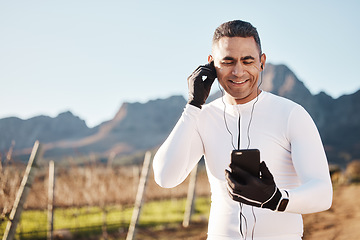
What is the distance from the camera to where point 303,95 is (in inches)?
4193

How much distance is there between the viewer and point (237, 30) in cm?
181

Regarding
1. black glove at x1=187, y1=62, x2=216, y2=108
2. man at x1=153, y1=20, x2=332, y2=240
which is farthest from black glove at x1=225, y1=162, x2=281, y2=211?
black glove at x1=187, y1=62, x2=216, y2=108

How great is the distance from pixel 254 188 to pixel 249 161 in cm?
11

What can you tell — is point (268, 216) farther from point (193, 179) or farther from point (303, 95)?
point (303, 95)

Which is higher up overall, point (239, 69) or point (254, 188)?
point (239, 69)

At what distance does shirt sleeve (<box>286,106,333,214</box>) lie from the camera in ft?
4.98

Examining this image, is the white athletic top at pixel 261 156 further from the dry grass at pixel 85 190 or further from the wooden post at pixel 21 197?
the dry grass at pixel 85 190

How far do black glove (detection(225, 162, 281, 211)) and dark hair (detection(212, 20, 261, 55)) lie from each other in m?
0.72

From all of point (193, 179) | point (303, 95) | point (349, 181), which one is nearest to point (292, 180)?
point (193, 179)

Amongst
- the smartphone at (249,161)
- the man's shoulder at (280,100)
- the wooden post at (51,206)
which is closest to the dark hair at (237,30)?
the man's shoulder at (280,100)

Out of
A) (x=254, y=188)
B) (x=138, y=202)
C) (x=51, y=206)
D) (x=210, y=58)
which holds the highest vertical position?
(x=210, y=58)

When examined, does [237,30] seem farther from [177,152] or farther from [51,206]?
[51,206]

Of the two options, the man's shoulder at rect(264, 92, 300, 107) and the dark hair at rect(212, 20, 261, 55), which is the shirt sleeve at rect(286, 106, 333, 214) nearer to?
the man's shoulder at rect(264, 92, 300, 107)

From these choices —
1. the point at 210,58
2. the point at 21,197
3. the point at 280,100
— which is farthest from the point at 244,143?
the point at 21,197
